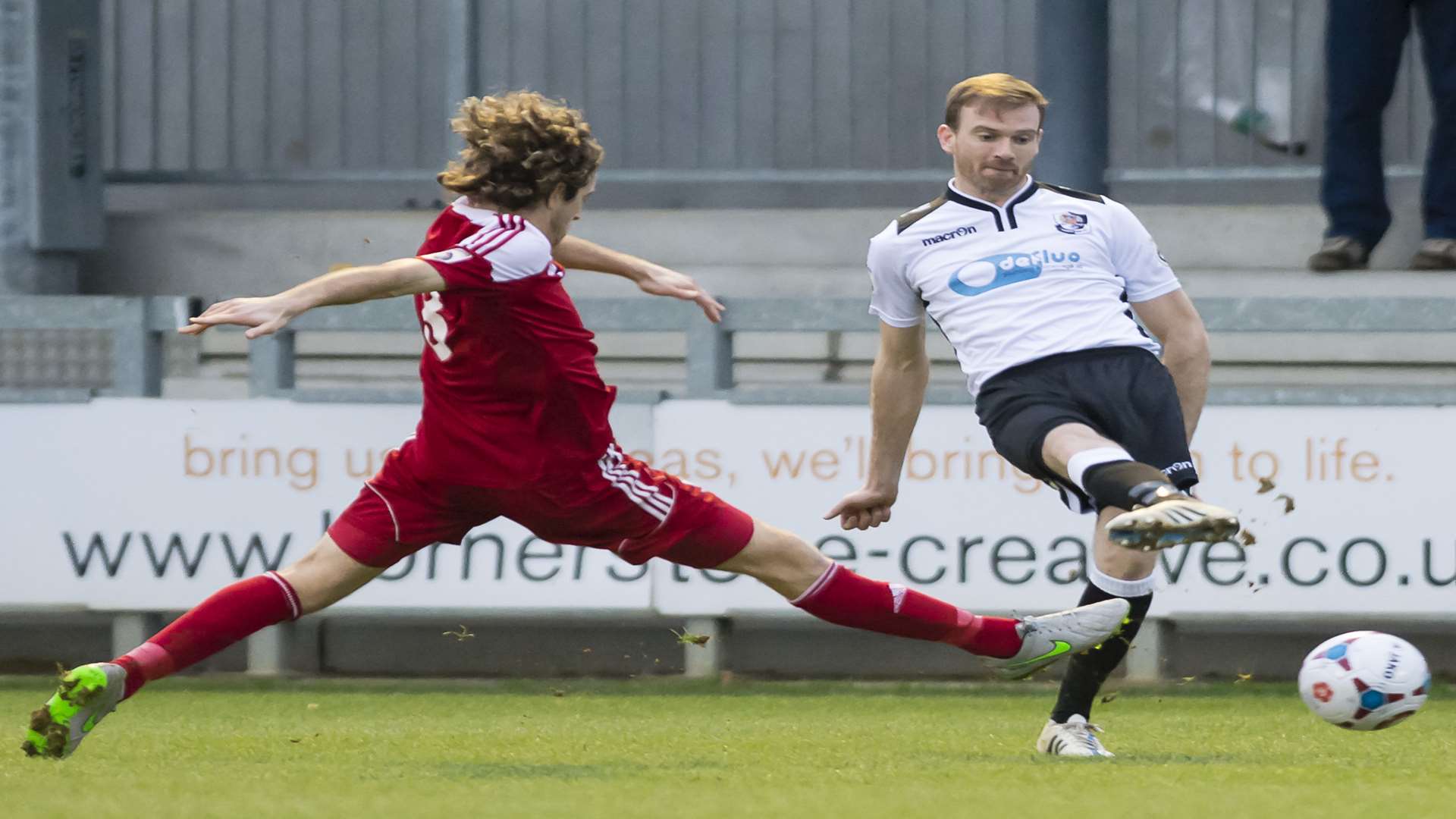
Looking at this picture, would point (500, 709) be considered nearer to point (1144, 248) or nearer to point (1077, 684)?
point (1077, 684)

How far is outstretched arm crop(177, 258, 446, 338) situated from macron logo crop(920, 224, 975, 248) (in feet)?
4.62

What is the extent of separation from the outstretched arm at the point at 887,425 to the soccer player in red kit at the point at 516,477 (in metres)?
0.38

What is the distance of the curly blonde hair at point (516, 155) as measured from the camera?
5.28m

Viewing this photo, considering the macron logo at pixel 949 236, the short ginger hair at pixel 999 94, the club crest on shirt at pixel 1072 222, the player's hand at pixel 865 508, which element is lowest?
the player's hand at pixel 865 508

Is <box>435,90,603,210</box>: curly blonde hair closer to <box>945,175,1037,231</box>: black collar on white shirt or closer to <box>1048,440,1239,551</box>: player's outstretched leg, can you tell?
<box>945,175,1037,231</box>: black collar on white shirt

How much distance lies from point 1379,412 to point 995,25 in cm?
474

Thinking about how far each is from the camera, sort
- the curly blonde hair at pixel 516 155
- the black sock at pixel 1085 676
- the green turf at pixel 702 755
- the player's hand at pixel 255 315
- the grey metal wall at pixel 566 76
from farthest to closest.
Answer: the grey metal wall at pixel 566 76 < the black sock at pixel 1085 676 < the curly blonde hair at pixel 516 155 < the green turf at pixel 702 755 < the player's hand at pixel 255 315

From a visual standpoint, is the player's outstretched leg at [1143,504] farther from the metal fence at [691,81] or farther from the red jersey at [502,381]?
the metal fence at [691,81]

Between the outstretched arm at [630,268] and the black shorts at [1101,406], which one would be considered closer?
the black shorts at [1101,406]

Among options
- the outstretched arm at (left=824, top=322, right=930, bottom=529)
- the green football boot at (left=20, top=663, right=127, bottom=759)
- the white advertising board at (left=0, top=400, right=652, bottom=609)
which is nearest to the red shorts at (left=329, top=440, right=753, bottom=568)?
the outstretched arm at (left=824, top=322, right=930, bottom=529)

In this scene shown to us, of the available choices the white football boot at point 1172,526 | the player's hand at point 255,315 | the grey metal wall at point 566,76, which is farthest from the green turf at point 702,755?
the grey metal wall at point 566,76

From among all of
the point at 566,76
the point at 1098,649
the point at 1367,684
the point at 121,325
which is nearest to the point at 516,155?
the point at 1098,649

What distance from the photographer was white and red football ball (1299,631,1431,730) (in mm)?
5426

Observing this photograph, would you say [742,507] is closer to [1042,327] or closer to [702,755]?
[702,755]
